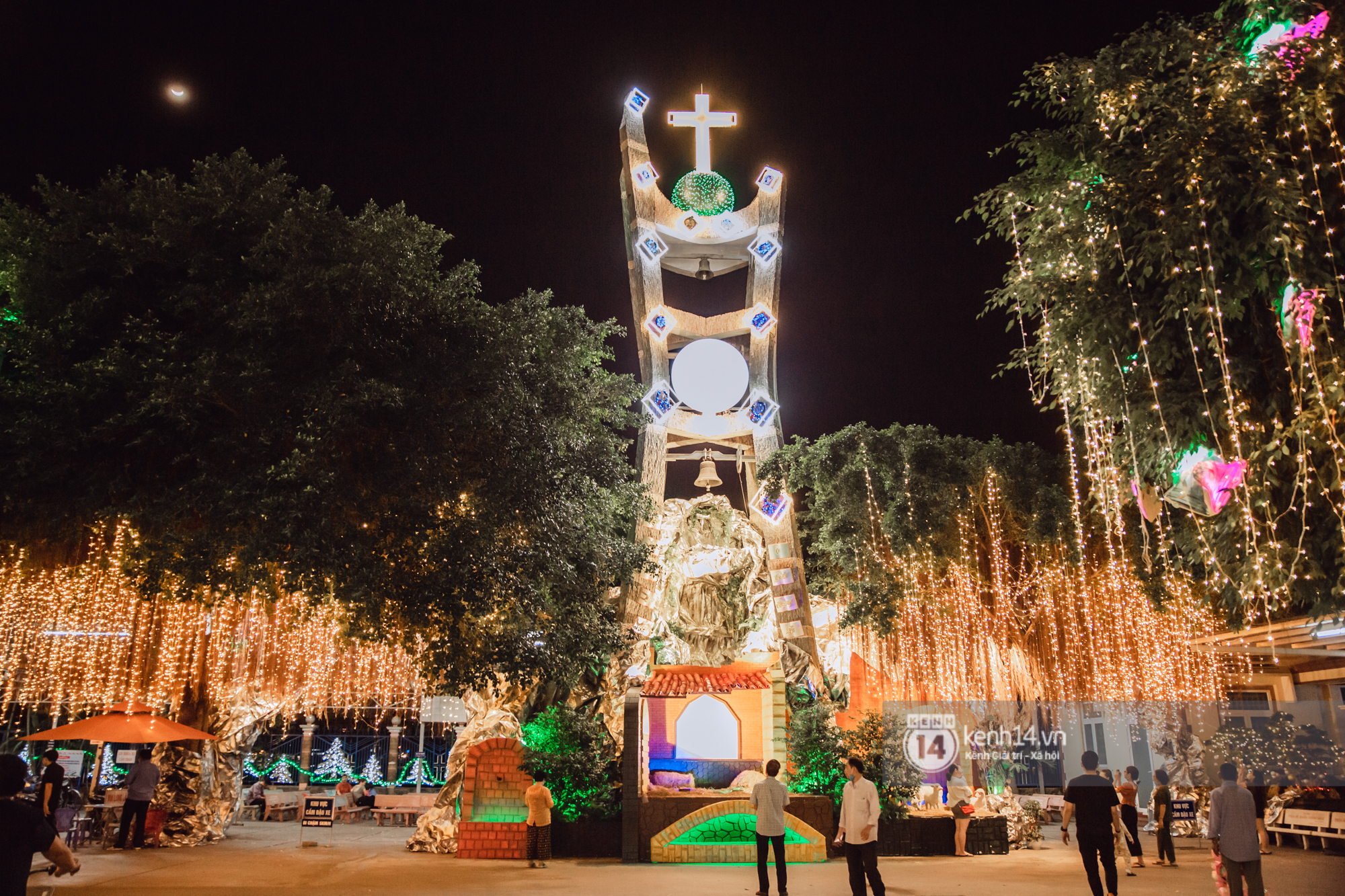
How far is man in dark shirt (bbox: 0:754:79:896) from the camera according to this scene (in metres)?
4.52

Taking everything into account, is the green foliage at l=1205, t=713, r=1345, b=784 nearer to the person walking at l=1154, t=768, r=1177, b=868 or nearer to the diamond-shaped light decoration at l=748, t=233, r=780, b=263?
the person walking at l=1154, t=768, r=1177, b=868

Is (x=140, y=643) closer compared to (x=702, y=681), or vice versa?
(x=140, y=643)

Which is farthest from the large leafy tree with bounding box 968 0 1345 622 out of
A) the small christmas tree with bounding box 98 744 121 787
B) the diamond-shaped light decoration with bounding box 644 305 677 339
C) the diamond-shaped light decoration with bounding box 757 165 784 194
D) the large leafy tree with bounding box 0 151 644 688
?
the small christmas tree with bounding box 98 744 121 787

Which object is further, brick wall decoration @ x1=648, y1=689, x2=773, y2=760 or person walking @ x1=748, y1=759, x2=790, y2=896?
brick wall decoration @ x1=648, y1=689, x2=773, y2=760

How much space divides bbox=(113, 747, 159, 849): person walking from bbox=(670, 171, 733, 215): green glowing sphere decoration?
16.2 metres

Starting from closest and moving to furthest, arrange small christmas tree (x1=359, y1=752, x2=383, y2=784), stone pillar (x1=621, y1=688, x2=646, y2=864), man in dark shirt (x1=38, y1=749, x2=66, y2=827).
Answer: man in dark shirt (x1=38, y1=749, x2=66, y2=827)
stone pillar (x1=621, y1=688, x2=646, y2=864)
small christmas tree (x1=359, y1=752, x2=383, y2=784)

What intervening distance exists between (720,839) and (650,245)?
45.1ft

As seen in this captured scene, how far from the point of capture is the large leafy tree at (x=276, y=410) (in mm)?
8688

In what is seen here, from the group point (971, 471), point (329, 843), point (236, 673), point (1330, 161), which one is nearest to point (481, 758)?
point (329, 843)

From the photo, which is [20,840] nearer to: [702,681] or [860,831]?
[860,831]

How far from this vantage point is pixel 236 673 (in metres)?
14.5

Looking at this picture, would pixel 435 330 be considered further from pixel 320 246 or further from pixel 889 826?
pixel 889 826

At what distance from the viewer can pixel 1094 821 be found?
740 centimetres

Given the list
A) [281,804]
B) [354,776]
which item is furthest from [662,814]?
[354,776]
